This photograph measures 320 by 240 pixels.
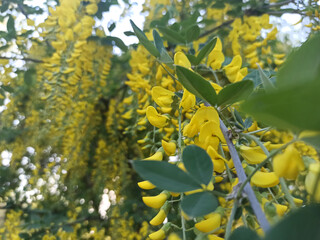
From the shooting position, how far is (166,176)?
31cm

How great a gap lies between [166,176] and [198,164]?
0.05 meters

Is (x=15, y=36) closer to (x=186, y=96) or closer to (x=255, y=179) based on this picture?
(x=186, y=96)

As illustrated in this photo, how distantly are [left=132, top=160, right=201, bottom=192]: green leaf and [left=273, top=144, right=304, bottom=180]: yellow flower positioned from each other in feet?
0.30

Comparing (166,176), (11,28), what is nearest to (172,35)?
(166,176)

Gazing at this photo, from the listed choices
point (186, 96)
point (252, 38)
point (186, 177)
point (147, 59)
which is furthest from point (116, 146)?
point (186, 177)

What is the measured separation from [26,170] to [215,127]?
2365 millimetres

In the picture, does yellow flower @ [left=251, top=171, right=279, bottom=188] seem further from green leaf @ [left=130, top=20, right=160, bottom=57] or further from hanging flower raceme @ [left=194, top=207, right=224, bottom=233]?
green leaf @ [left=130, top=20, right=160, bottom=57]

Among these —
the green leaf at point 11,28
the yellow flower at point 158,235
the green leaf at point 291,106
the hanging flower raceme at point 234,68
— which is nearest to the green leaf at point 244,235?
the green leaf at point 291,106

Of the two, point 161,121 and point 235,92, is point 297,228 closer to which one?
point 235,92

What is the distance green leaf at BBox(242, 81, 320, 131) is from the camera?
0.17 meters

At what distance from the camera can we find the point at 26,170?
93.9 inches

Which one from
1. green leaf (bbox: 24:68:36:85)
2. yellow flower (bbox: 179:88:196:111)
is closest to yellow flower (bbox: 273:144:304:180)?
yellow flower (bbox: 179:88:196:111)

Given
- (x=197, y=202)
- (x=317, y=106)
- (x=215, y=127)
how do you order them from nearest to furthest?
(x=317, y=106) < (x=197, y=202) < (x=215, y=127)

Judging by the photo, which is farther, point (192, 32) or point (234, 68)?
point (192, 32)
